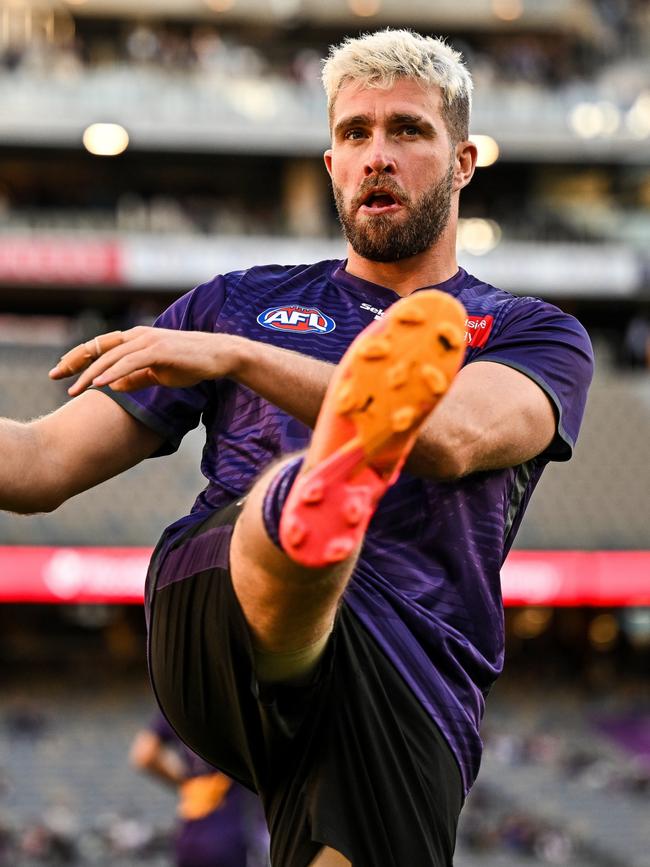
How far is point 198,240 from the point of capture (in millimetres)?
22578

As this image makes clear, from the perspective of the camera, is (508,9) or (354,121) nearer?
(354,121)

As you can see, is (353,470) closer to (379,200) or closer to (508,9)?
(379,200)

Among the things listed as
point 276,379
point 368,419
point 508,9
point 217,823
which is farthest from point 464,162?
point 508,9

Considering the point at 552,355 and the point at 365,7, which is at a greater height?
the point at 365,7

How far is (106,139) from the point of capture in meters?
23.5

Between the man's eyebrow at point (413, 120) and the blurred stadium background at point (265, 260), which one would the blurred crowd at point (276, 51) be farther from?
the man's eyebrow at point (413, 120)

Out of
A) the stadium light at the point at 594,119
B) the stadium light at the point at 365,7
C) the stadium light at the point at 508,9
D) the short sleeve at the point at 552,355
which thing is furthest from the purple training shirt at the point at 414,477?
the stadium light at the point at 508,9

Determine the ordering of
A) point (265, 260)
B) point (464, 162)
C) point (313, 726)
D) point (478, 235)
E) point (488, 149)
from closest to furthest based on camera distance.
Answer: point (313, 726) → point (464, 162) → point (265, 260) → point (478, 235) → point (488, 149)

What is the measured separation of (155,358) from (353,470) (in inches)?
16.3

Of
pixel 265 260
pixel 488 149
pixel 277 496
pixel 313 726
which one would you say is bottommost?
pixel 265 260

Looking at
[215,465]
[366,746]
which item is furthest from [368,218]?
[366,746]

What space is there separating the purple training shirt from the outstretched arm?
20cm

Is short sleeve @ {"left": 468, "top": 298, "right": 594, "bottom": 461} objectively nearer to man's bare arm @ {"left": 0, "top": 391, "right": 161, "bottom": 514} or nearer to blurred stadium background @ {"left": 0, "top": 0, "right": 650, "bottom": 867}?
man's bare arm @ {"left": 0, "top": 391, "right": 161, "bottom": 514}

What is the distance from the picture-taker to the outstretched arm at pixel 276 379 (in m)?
2.42
